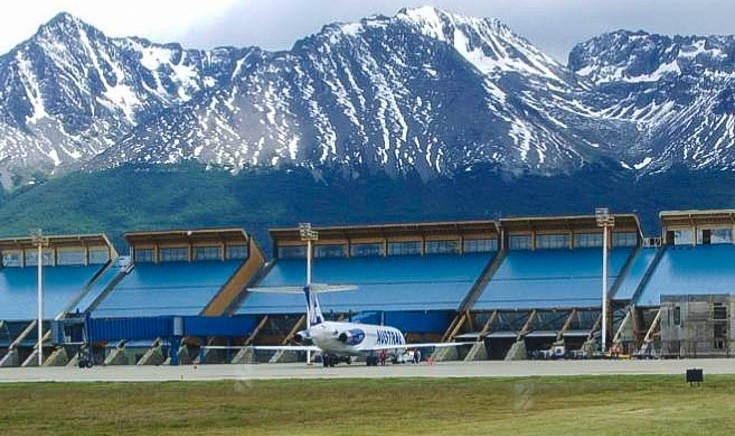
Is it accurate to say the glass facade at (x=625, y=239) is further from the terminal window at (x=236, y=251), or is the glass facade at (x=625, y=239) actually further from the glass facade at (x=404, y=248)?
the terminal window at (x=236, y=251)

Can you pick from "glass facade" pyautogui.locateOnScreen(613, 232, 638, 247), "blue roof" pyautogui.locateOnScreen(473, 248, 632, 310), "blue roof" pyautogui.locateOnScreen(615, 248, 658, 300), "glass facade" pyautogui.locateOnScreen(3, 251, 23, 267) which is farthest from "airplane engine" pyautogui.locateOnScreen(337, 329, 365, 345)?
"glass facade" pyautogui.locateOnScreen(3, 251, 23, 267)

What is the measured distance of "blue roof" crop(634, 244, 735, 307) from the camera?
141 meters

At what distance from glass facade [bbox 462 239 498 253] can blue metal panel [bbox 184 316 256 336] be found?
74.5 feet

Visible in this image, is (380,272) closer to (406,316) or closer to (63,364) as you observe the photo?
(406,316)

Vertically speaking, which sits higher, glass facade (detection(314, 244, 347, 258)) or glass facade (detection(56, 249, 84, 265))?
glass facade (detection(314, 244, 347, 258))

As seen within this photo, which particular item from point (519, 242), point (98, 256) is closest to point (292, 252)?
point (98, 256)

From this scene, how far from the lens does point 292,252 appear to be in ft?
556

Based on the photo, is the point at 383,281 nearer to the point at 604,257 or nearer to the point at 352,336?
the point at 604,257

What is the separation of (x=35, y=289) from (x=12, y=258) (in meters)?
13.4

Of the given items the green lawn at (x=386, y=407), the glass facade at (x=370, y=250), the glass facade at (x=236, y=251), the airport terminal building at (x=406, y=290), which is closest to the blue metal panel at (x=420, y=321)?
the airport terminal building at (x=406, y=290)

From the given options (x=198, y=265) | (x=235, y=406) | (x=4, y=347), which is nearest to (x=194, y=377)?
(x=235, y=406)

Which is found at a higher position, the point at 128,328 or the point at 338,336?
the point at 338,336

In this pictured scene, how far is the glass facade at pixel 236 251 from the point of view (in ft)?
554

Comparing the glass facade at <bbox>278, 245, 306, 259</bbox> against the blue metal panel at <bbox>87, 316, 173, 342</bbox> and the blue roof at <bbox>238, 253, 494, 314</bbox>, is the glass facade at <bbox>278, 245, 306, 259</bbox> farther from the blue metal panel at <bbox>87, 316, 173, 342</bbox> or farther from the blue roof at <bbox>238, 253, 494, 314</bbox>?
the blue metal panel at <bbox>87, 316, 173, 342</bbox>
